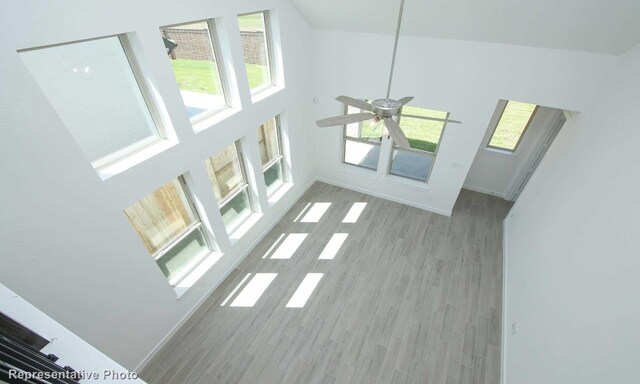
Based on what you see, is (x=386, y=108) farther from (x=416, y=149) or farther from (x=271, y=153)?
(x=416, y=149)

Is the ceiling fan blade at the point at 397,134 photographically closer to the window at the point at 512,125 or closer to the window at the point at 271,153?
the window at the point at 271,153

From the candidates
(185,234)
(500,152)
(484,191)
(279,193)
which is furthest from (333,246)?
(500,152)

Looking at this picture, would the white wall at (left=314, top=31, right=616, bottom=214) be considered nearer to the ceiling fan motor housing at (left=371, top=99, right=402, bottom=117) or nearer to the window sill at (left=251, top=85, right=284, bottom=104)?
the window sill at (left=251, top=85, right=284, bottom=104)

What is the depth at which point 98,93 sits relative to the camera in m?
2.56

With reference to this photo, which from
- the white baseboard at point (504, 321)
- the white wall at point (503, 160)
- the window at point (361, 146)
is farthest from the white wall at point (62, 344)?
the white wall at point (503, 160)

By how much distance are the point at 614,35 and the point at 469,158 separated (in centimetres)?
234

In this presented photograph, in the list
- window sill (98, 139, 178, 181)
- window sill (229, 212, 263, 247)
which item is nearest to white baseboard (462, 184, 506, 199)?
window sill (229, 212, 263, 247)

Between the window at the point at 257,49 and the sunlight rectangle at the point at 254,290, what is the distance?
308cm

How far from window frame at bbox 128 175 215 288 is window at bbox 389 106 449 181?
161 inches

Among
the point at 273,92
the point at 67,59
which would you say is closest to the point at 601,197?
the point at 273,92

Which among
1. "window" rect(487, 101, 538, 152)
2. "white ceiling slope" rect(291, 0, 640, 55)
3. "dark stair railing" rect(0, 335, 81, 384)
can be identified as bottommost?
"window" rect(487, 101, 538, 152)

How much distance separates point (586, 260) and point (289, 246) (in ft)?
13.4

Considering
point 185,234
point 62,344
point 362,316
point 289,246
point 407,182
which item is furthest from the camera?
point 407,182

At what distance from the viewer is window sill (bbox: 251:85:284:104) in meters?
4.31
